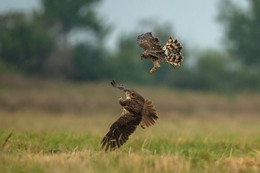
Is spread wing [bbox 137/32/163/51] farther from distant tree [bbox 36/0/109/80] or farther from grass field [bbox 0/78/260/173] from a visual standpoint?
distant tree [bbox 36/0/109/80]

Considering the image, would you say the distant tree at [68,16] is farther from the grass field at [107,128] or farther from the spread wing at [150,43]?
the spread wing at [150,43]

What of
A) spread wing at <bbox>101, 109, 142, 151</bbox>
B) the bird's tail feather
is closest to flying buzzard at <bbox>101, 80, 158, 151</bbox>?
spread wing at <bbox>101, 109, 142, 151</bbox>

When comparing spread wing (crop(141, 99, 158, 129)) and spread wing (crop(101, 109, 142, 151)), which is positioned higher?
spread wing (crop(141, 99, 158, 129))

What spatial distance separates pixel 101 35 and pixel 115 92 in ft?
46.6

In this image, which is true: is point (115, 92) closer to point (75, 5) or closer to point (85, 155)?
point (75, 5)

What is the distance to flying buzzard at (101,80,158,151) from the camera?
7.23 meters

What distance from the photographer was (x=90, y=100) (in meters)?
30.1

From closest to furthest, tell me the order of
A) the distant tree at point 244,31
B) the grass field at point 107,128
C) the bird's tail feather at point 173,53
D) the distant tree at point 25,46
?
the grass field at point 107,128 → the bird's tail feather at point 173,53 → the distant tree at point 25,46 → the distant tree at point 244,31

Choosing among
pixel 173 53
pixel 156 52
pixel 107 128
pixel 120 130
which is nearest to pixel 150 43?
pixel 156 52

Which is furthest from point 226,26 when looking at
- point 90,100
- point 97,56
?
point 90,100

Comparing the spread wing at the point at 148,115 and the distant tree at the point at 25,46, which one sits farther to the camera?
the distant tree at the point at 25,46

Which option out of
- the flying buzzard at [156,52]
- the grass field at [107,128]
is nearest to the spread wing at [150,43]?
the flying buzzard at [156,52]

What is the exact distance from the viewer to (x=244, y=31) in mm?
43438

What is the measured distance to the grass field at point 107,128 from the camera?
5.60m
